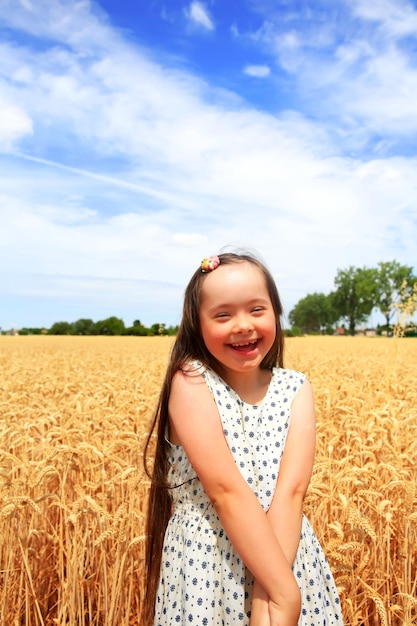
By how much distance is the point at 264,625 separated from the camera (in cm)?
171

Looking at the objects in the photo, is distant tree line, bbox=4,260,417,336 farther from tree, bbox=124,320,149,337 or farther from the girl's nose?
the girl's nose

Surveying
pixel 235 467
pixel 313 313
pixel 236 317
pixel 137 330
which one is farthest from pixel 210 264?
pixel 313 313

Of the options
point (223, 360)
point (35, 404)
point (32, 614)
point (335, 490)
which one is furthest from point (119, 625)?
point (35, 404)

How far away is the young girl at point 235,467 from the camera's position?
5.80ft

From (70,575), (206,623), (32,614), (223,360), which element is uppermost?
(223,360)

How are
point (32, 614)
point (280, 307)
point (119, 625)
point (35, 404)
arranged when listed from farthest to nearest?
point (35, 404) < point (32, 614) < point (119, 625) < point (280, 307)

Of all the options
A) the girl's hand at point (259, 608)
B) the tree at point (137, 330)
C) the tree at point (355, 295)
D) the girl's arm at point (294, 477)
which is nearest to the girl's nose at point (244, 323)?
→ the girl's arm at point (294, 477)

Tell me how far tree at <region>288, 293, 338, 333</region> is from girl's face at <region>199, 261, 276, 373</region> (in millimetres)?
113385

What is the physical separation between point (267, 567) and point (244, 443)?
0.41 metres

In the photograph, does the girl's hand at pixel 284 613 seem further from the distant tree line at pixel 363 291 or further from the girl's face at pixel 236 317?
the distant tree line at pixel 363 291

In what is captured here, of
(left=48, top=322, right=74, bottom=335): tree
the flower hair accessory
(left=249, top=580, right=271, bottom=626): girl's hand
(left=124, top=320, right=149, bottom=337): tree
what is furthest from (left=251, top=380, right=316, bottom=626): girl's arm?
(left=48, top=322, right=74, bottom=335): tree

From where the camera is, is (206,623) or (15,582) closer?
(206,623)

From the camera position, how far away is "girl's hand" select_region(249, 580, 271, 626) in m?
1.72

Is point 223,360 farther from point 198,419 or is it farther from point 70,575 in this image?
point 70,575
